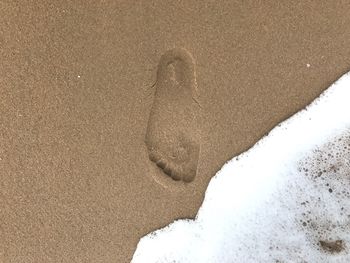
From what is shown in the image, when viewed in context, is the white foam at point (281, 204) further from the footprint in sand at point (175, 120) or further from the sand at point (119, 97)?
the footprint in sand at point (175, 120)

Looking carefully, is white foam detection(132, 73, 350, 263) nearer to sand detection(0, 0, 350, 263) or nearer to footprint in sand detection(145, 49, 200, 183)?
sand detection(0, 0, 350, 263)

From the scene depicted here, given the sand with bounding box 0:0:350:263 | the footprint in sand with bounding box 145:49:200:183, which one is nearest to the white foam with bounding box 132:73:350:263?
the sand with bounding box 0:0:350:263

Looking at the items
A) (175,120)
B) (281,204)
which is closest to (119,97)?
(175,120)

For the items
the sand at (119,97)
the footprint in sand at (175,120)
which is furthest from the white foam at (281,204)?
the footprint in sand at (175,120)

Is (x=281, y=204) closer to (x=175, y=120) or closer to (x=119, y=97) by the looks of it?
(x=175, y=120)

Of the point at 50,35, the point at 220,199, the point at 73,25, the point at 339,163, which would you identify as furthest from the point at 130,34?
the point at 339,163
